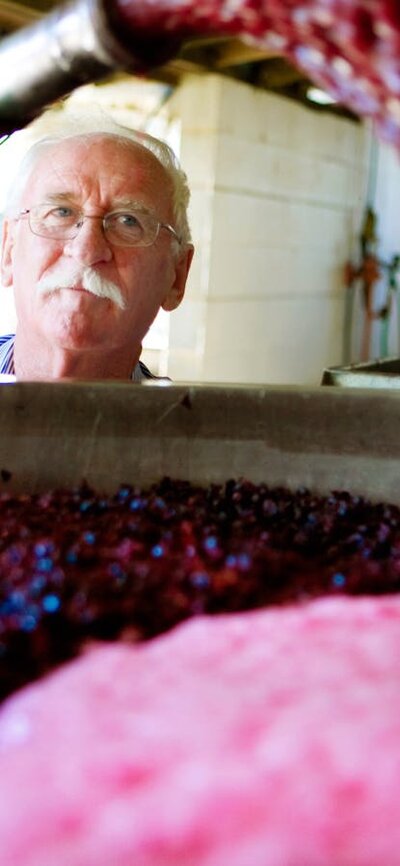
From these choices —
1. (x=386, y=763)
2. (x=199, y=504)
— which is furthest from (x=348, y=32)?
(x=199, y=504)

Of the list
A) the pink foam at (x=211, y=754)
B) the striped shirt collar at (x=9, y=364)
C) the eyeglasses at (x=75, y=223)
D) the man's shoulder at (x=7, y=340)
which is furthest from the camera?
the man's shoulder at (x=7, y=340)

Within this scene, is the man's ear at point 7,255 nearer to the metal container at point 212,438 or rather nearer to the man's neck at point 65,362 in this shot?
the man's neck at point 65,362

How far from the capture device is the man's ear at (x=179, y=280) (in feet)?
5.95

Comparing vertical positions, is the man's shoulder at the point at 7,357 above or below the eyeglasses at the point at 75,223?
below

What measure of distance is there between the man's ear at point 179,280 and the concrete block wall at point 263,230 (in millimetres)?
2638

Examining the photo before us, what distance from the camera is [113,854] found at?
27cm

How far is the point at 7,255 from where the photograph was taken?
178 centimetres

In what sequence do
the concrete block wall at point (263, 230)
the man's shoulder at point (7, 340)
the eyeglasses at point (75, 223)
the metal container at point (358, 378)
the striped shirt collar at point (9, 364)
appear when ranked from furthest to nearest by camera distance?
the concrete block wall at point (263, 230) → the man's shoulder at point (7, 340) → the striped shirt collar at point (9, 364) → the eyeglasses at point (75, 223) → the metal container at point (358, 378)

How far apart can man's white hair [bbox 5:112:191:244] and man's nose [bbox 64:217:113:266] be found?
0.63ft

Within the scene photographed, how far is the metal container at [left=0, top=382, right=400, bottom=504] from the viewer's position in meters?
0.78

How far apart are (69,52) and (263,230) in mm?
4955

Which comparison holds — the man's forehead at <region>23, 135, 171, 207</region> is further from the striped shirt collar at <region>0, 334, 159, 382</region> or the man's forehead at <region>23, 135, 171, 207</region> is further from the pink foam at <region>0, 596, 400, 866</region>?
the pink foam at <region>0, 596, 400, 866</region>

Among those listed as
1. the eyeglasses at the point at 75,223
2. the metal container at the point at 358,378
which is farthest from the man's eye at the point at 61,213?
the metal container at the point at 358,378

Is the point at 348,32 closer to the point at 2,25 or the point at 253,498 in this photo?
the point at 253,498
